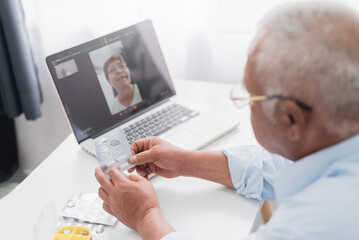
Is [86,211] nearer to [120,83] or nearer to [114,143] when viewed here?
[114,143]

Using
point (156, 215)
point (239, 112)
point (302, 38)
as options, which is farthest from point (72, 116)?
point (302, 38)

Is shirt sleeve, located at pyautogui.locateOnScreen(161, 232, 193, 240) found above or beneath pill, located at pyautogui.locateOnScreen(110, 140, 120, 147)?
beneath

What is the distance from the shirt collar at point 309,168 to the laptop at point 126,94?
377 millimetres

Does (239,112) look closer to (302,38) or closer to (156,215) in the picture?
(156,215)

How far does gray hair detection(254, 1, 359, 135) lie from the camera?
0.53 meters

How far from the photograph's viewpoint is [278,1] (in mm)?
1316

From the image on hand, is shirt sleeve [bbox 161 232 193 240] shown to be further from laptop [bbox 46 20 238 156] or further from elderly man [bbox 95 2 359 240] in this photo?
laptop [bbox 46 20 238 156]

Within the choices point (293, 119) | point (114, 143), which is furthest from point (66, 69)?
point (293, 119)

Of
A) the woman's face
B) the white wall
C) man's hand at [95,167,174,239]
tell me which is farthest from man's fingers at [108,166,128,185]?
the white wall

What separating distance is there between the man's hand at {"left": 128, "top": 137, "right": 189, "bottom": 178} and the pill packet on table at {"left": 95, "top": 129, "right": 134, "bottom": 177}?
2 centimetres

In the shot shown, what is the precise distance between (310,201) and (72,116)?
2.25 feet

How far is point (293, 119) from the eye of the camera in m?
0.60

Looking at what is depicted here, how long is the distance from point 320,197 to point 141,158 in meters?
0.46

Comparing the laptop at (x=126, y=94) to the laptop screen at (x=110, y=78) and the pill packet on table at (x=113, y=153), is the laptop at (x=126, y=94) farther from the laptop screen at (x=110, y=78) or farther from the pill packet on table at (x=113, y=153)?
the pill packet on table at (x=113, y=153)
